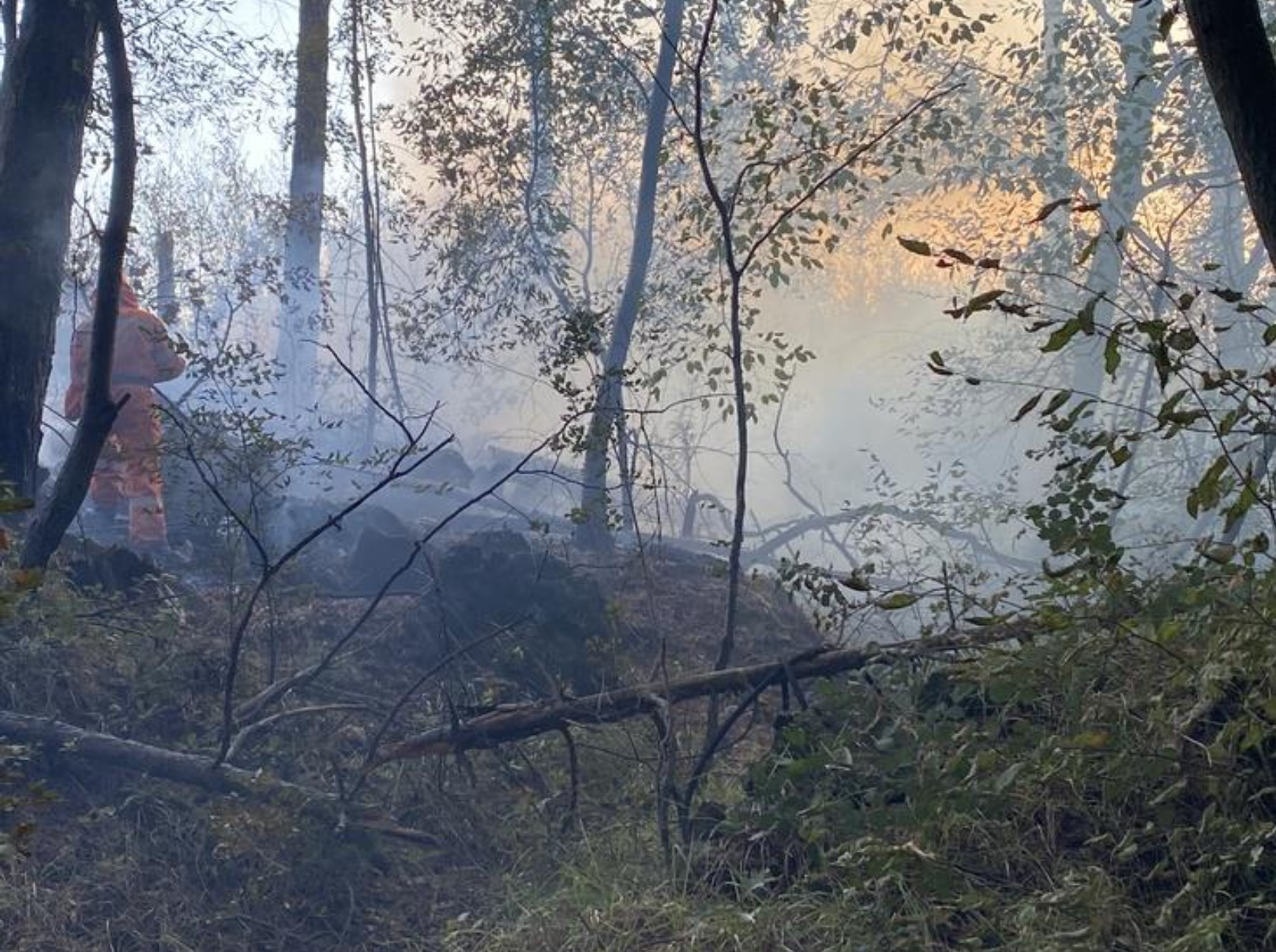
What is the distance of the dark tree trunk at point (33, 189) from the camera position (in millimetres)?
5949

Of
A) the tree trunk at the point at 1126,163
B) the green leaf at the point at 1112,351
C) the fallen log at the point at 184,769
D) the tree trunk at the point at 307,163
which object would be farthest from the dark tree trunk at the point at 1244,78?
the tree trunk at the point at 307,163

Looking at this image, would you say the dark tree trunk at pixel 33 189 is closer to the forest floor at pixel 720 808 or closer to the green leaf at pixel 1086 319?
the forest floor at pixel 720 808

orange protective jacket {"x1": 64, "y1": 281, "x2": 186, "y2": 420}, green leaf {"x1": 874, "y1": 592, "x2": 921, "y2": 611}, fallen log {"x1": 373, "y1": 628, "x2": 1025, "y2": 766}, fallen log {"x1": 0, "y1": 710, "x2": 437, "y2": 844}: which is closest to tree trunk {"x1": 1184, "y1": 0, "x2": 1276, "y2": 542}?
green leaf {"x1": 874, "y1": 592, "x2": 921, "y2": 611}

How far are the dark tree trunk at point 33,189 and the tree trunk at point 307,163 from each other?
7.92 m

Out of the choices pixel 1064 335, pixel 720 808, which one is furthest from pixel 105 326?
pixel 1064 335

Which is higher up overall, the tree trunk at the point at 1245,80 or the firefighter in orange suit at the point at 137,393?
the firefighter in orange suit at the point at 137,393

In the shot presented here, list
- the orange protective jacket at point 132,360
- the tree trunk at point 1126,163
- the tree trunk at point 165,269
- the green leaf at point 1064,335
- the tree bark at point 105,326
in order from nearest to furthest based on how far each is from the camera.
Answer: the green leaf at point 1064,335 < the tree bark at point 105,326 < the orange protective jacket at point 132,360 < the tree trunk at point 1126,163 < the tree trunk at point 165,269

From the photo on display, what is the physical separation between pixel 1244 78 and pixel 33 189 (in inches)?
216

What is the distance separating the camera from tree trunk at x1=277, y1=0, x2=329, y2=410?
1391 cm

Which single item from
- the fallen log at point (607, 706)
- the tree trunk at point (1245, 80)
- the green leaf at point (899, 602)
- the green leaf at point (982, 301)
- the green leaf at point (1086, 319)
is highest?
the tree trunk at point (1245, 80)

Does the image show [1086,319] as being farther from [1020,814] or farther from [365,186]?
[365,186]

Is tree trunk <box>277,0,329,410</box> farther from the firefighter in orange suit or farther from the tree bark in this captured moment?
the tree bark

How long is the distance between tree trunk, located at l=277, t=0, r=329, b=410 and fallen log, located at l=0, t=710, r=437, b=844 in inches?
387

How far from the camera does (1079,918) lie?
3.04 metres
